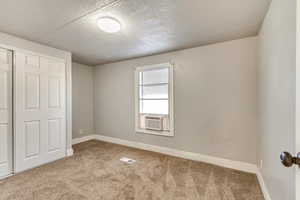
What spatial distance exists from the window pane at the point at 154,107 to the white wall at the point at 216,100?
37cm

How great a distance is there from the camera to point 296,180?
0.70m

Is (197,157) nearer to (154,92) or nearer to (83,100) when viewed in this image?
(154,92)

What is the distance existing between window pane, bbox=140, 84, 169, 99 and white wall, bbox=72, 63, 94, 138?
1.93 meters

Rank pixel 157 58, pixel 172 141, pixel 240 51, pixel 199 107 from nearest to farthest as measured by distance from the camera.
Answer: pixel 240 51 < pixel 199 107 < pixel 172 141 < pixel 157 58

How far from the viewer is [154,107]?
3.76 m

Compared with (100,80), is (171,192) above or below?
below

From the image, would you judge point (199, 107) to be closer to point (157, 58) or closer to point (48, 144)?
point (157, 58)

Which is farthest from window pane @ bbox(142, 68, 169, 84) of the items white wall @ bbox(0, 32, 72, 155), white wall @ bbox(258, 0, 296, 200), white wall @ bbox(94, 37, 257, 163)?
white wall @ bbox(258, 0, 296, 200)

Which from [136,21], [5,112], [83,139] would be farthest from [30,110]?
[136,21]

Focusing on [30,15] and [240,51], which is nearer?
[30,15]

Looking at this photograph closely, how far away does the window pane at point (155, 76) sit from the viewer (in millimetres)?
3572

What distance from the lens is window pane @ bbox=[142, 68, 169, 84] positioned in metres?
3.57

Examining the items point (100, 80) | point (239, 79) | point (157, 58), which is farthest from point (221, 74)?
point (100, 80)

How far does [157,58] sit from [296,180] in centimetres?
329
